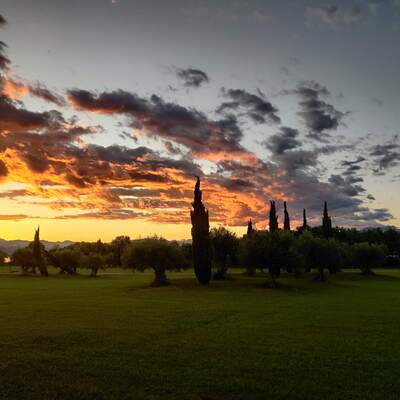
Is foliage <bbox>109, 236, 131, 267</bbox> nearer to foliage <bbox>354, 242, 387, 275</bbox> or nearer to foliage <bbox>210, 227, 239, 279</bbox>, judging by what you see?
foliage <bbox>210, 227, 239, 279</bbox>

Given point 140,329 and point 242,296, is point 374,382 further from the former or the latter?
point 242,296

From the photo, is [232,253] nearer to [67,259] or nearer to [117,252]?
[67,259]

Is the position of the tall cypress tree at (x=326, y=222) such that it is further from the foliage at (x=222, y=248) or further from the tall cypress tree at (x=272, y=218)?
the foliage at (x=222, y=248)

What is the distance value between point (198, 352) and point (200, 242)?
40644mm

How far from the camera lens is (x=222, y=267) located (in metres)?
66.6

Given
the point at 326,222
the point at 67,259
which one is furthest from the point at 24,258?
the point at 326,222

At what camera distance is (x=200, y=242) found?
58.3 metres

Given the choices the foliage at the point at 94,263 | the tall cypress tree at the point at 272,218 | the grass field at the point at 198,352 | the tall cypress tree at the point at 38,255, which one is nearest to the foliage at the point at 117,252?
the tall cypress tree at the point at 38,255

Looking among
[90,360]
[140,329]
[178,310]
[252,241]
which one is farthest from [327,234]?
[90,360]

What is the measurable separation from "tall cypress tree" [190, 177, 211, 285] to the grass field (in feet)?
77.3

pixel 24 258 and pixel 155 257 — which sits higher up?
pixel 24 258

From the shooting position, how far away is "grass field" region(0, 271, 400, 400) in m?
13.1

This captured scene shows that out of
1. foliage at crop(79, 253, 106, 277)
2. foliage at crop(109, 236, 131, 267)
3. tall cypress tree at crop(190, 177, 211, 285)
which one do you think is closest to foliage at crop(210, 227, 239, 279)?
tall cypress tree at crop(190, 177, 211, 285)

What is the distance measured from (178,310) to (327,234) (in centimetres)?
7303
